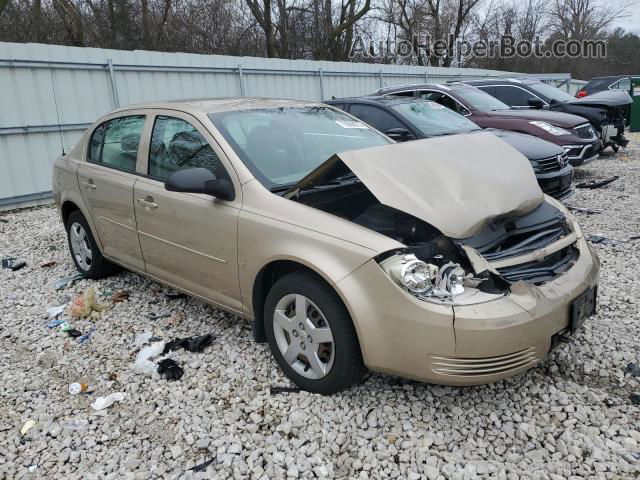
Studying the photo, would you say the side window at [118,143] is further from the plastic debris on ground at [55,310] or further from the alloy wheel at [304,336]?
the alloy wheel at [304,336]

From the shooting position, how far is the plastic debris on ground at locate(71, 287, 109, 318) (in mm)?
4277

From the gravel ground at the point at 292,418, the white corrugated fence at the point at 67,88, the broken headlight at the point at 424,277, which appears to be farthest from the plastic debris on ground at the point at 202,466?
the white corrugated fence at the point at 67,88

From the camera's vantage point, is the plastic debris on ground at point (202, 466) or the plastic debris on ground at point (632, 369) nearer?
the plastic debris on ground at point (202, 466)

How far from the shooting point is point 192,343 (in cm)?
367

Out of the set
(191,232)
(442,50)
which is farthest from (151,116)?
(442,50)

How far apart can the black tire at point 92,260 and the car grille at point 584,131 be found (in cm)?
735

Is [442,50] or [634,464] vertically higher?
[442,50]

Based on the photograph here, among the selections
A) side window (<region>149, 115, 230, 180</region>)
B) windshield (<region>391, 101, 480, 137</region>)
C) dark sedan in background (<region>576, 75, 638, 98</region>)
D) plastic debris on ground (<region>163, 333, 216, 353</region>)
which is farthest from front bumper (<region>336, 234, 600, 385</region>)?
dark sedan in background (<region>576, 75, 638, 98</region>)

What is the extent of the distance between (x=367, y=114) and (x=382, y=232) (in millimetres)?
4599

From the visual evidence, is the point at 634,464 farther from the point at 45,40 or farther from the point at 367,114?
the point at 45,40

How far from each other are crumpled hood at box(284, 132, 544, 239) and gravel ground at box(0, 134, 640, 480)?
999mm

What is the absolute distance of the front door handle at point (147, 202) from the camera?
149 inches

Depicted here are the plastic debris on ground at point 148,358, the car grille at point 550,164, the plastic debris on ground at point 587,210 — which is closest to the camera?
the plastic debris on ground at point 148,358

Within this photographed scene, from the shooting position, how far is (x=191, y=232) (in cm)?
349
